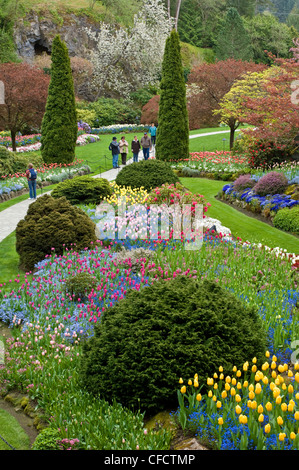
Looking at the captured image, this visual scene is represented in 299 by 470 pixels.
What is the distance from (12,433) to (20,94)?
63.9 ft

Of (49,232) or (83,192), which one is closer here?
(49,232)

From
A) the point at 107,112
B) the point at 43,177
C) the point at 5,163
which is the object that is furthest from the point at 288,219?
the point at 107,112

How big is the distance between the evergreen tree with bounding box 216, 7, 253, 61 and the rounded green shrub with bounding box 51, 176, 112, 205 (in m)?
39.2

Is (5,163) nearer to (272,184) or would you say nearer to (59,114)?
(59,114)

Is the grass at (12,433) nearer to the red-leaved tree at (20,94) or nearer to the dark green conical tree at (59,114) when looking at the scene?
the dark green conical tree at (59,114)

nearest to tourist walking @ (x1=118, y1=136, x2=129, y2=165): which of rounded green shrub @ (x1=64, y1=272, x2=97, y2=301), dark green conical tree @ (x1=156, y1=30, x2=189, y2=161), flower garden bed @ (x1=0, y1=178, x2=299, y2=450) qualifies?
dark green conical tree @ (x1=156, y1=30, x2=189, y2=161)

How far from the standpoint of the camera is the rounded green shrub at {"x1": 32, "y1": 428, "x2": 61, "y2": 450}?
3611mm

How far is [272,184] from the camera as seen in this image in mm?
12953

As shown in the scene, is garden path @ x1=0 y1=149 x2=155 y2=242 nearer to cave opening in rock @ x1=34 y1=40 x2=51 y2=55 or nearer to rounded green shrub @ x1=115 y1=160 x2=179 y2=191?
rounded green shrub @ x1=115 y1=160 x2=179 y2=191

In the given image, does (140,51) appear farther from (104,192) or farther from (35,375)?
(35,375)

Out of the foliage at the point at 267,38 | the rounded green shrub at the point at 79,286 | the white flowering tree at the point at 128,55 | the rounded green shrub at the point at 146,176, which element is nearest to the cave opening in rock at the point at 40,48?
the white flowering tree at the point at 128,55

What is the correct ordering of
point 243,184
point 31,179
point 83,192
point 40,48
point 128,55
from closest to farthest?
point 83,192, point 31,179, point 243,184, point 128,55, point 40,48

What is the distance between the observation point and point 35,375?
4852 mm

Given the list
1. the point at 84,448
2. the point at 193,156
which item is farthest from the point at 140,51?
the point at 84,448
